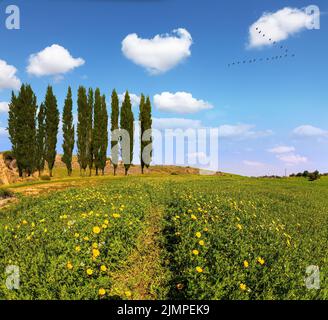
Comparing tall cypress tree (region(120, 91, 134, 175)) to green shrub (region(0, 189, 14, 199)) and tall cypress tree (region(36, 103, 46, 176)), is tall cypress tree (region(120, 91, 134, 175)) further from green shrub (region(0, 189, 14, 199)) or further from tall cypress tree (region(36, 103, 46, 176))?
green shrub (region(0, 189, 14, 199))

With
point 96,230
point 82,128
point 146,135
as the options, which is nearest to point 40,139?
point 82,128

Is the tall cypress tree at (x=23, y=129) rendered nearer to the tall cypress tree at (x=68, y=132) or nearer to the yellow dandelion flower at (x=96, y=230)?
the tall cypress tree at (x=68, y=132)

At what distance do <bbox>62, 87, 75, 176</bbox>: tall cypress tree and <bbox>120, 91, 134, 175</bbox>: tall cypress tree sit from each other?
25.2 feet

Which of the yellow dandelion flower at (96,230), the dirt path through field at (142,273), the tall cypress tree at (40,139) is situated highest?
the tall cypress tree at (40,139)

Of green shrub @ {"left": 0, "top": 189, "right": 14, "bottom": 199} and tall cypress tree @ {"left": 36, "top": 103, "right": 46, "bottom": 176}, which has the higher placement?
tall cypress tree @ {"left": 36, "top": 103, "right": 46, "bottom": 176}

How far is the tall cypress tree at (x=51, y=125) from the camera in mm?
44969

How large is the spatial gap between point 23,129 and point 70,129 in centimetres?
673

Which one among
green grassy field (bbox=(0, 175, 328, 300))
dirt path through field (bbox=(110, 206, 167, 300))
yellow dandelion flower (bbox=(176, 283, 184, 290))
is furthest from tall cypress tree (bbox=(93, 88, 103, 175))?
yellow dandelion flower (bbox=(176, 283, 184, 290))

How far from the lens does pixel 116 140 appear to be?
1901 inches

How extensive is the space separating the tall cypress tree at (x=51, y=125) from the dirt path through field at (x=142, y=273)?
40.0 metres

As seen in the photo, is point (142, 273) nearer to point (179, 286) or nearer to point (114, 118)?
point (179, 286)

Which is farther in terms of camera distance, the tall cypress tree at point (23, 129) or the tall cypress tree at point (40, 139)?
the tall cypress tree at point (40, 139)

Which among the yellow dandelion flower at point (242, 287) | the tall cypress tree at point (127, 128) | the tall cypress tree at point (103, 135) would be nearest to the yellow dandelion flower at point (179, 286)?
the yellow dandelion flower at point (242, 287)

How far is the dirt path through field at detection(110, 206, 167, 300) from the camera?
5.71m
